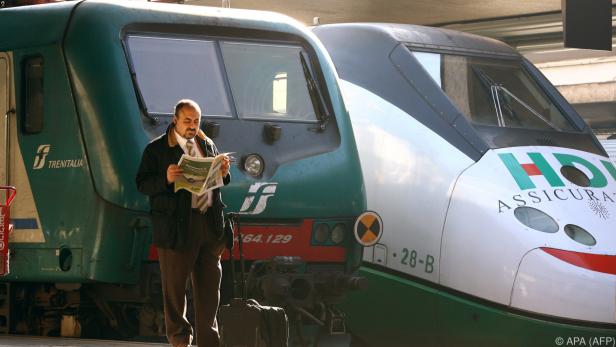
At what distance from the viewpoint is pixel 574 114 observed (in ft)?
47.3

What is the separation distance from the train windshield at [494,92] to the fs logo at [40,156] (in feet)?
12.9

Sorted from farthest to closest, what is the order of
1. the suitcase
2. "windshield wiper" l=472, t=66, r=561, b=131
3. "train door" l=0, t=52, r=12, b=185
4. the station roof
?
the station roof → "windshield wiper" l=472, t=66, r=561, b=131 → "train door" l=0, t=52, r=12, b=185 → the suitcase

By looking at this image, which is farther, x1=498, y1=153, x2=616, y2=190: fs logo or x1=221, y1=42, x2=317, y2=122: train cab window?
x1=498, y1=153, x2=616, y2=190: fs logo

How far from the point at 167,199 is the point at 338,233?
2.82 metres

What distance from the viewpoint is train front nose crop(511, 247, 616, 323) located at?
12.1 metres

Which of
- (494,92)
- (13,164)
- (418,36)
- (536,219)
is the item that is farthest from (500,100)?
(13,164)

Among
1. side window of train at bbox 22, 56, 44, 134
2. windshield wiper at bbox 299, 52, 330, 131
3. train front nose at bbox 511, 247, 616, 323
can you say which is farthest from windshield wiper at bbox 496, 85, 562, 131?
side window of train at bbox 22, 56, 44, 134

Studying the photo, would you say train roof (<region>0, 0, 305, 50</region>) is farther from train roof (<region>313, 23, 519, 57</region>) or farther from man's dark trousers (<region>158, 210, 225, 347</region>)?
man's dark trousers (<region>158, 210, 225, 347</region>)

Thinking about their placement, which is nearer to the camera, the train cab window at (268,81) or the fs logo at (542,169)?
the train cab window at (268,81)

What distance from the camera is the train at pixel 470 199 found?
40.1 ft

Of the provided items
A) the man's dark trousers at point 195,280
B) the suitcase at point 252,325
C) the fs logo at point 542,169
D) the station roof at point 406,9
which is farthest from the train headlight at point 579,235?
the station roof at point 406,9

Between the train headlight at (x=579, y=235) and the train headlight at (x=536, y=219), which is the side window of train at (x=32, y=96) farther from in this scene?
the train headlight at (x=579, y=235)

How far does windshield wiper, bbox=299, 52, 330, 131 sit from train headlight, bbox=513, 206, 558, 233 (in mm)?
1847

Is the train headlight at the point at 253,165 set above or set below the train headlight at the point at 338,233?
above
